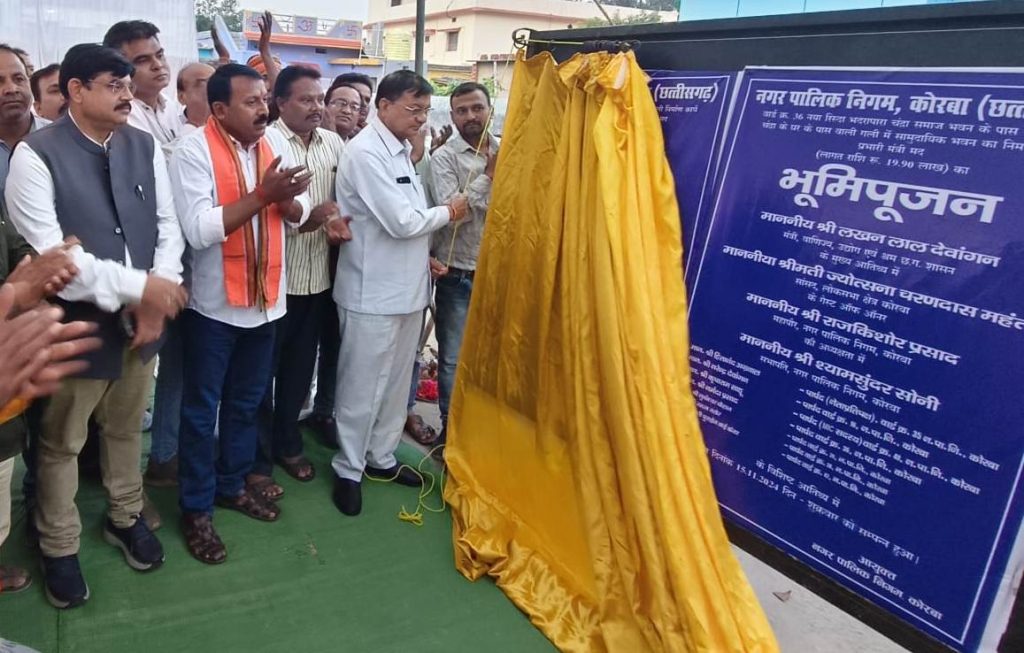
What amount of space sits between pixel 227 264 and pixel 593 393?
139 centimetres

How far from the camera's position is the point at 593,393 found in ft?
7.59

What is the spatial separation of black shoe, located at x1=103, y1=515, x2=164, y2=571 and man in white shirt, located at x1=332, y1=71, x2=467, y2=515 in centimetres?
76

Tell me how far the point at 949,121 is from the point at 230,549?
108 inches

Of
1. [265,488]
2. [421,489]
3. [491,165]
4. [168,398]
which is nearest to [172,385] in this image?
[168,398]

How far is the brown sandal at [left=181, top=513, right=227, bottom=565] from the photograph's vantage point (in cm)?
268

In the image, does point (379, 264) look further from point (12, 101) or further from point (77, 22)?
point (77, 22)

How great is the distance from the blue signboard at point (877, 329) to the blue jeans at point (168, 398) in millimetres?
2085

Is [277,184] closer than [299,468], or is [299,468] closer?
[277,184]

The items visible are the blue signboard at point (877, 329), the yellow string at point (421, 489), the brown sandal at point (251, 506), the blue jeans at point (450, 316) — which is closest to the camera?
the blue signboard at point (877, 329)

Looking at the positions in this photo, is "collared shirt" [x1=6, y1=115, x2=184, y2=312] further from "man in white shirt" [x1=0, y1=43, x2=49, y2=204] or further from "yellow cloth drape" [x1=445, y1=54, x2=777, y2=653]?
"yellow cloth drape" [x1=445, y1=54, x2=777, y2=653]

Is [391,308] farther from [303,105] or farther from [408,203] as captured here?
[303,105]

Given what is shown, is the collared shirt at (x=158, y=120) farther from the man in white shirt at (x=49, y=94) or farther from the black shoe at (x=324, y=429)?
the black shoe at (x=324, y=429)

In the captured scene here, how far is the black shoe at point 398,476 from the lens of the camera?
3396 mm

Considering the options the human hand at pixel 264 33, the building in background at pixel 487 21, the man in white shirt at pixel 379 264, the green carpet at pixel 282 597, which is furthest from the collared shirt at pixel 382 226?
the building in background at pixel 487 21
